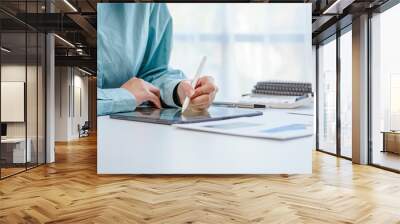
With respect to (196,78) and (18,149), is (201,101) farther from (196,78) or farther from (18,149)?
(18,149)

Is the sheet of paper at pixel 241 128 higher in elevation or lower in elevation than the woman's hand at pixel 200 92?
lower

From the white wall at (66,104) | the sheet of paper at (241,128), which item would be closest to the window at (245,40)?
the sheet of paper at (241,128)

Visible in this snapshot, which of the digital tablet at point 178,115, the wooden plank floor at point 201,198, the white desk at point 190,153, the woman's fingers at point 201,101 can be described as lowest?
the wooden plank floor at point 201,198

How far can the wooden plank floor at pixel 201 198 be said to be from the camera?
11.8 feet

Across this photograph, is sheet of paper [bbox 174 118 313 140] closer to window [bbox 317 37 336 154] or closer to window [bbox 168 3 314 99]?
window [bbox 168 3 314 99]

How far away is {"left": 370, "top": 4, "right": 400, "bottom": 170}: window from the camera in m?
6.32

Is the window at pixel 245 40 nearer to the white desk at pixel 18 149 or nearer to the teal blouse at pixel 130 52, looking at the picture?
the teal blouse at pixel 130 52

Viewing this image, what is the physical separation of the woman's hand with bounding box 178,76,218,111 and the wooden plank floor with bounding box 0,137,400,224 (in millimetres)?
1118

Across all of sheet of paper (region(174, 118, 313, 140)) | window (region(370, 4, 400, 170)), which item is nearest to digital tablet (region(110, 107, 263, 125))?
sheet of paper (region(174, 118, 313, 140))

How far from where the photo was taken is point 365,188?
4.93 metres

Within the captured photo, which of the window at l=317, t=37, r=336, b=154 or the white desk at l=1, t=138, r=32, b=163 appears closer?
the white desk at l=1, t=138, r=32, b=163

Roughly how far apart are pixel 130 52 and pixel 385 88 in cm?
443

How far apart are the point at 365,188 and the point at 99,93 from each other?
393 centimetres

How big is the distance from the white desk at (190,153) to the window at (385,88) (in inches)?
69.6
